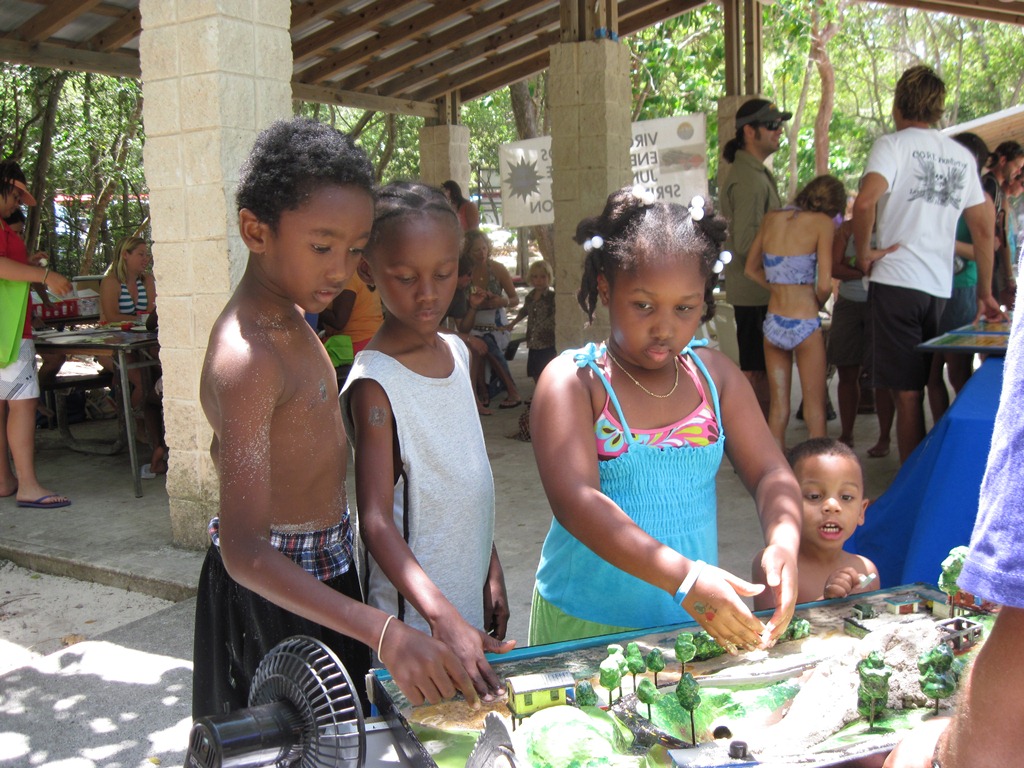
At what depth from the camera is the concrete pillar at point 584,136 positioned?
703cm

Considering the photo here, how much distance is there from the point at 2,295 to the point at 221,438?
4.58 meters

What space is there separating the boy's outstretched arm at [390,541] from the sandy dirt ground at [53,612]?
2731 millimetres

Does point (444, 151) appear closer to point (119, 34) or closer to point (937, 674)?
point (119, 34)

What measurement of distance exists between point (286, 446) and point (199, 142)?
9.51 ft

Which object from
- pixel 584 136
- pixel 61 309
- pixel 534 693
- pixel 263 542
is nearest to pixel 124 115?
pixel 61 309

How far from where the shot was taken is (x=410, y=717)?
1402mm

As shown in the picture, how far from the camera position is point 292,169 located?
174 centimetres

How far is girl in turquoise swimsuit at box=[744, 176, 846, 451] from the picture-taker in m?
5.51

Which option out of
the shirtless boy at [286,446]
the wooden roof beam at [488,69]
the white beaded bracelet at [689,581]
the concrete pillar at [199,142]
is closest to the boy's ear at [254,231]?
the shirtless boy at [286,446]

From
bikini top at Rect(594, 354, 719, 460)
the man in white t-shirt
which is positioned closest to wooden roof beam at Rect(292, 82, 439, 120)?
the man in white t-shirt

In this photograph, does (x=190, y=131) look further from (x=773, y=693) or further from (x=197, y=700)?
(x=773, y=693)

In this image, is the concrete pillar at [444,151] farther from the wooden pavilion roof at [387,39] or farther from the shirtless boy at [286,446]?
the shirtless boy at [286,446]

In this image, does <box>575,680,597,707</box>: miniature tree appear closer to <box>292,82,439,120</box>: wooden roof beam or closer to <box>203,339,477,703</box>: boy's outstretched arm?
<box>203,339,477,703</box>: boy's outstretched arm

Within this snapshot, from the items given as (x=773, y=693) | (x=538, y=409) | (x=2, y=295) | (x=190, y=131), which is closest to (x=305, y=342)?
(x=538, y=409)
